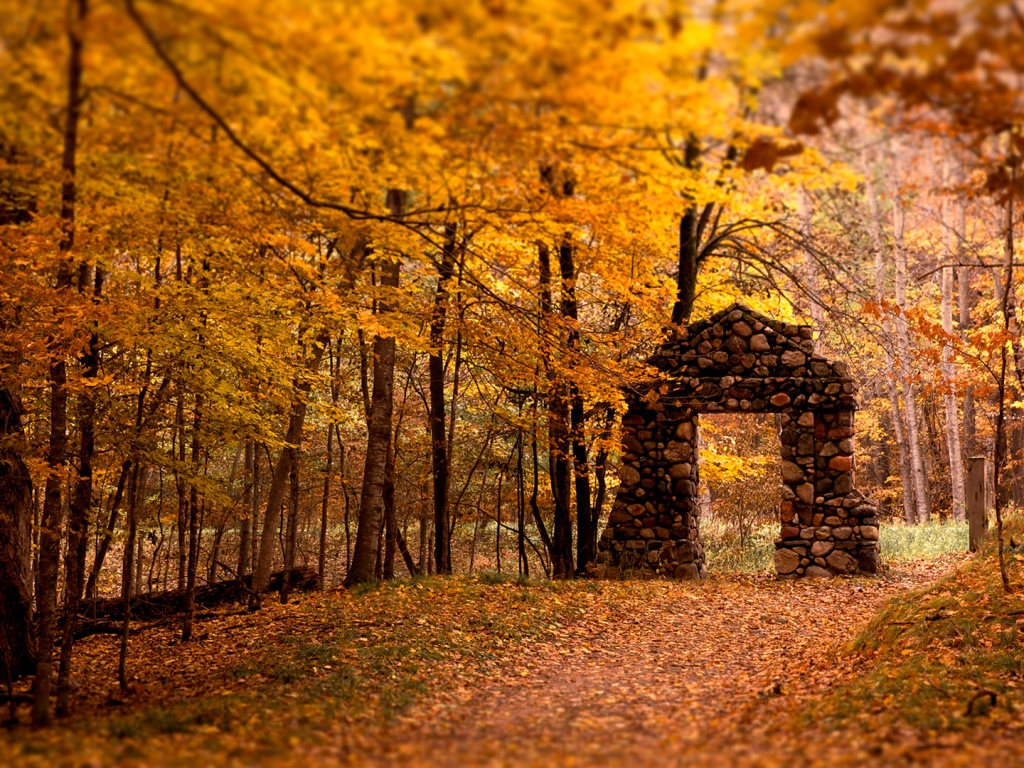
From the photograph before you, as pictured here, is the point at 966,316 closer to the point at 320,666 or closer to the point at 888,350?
the point at 888,350

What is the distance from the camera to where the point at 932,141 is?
4.93 meters

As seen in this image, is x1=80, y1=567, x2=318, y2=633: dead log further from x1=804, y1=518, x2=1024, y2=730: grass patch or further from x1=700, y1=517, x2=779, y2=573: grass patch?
x1=700, y1=517, x2=779, y2=573: grass patch

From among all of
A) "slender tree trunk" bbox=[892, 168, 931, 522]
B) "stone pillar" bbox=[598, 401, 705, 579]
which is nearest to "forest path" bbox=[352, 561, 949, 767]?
"stone pillar" bbox=[598, 401, 705, 579]

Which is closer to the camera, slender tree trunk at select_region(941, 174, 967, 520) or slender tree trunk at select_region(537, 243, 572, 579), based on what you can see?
slender tree trunk at select_region(537, 243, 572, 579)

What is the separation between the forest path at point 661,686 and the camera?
432 centimetres

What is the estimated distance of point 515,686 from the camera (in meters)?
6.59

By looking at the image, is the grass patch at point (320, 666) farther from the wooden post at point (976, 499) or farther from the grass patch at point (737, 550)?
the wooden post at point (976, 499)

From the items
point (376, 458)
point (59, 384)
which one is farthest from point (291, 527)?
point (59, 384)

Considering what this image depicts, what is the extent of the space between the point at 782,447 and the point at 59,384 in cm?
974

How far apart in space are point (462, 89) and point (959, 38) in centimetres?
244

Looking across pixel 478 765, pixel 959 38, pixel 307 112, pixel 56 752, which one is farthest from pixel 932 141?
pixel 56 752

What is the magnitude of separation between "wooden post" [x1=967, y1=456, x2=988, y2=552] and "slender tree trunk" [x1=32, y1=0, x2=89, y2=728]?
1168 cm

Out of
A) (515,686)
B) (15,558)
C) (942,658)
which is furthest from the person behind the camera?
Result: (15,558)

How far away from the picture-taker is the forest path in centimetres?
432
